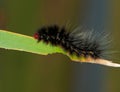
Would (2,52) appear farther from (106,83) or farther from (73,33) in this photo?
(73,33)

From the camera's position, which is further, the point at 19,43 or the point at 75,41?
the point at 75,41

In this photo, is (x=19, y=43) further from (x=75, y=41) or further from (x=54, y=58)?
(x=54, y=58)

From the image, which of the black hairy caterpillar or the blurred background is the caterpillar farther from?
the blurred background

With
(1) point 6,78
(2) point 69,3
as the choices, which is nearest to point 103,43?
(1) point 6,78

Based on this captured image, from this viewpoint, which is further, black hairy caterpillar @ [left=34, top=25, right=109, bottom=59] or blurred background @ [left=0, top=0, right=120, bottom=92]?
blurred background @ [left=0, top=0, right=120, bottom=92]

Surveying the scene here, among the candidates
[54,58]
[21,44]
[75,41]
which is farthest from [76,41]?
[54,58]

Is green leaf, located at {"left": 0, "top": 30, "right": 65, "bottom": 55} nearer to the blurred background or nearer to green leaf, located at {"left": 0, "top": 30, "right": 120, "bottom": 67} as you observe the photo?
green leaf, located at {"left": 0, "top": 30, "right": 120, "bottom": 67}

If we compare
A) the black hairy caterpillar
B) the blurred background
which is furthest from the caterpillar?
the blurred background
